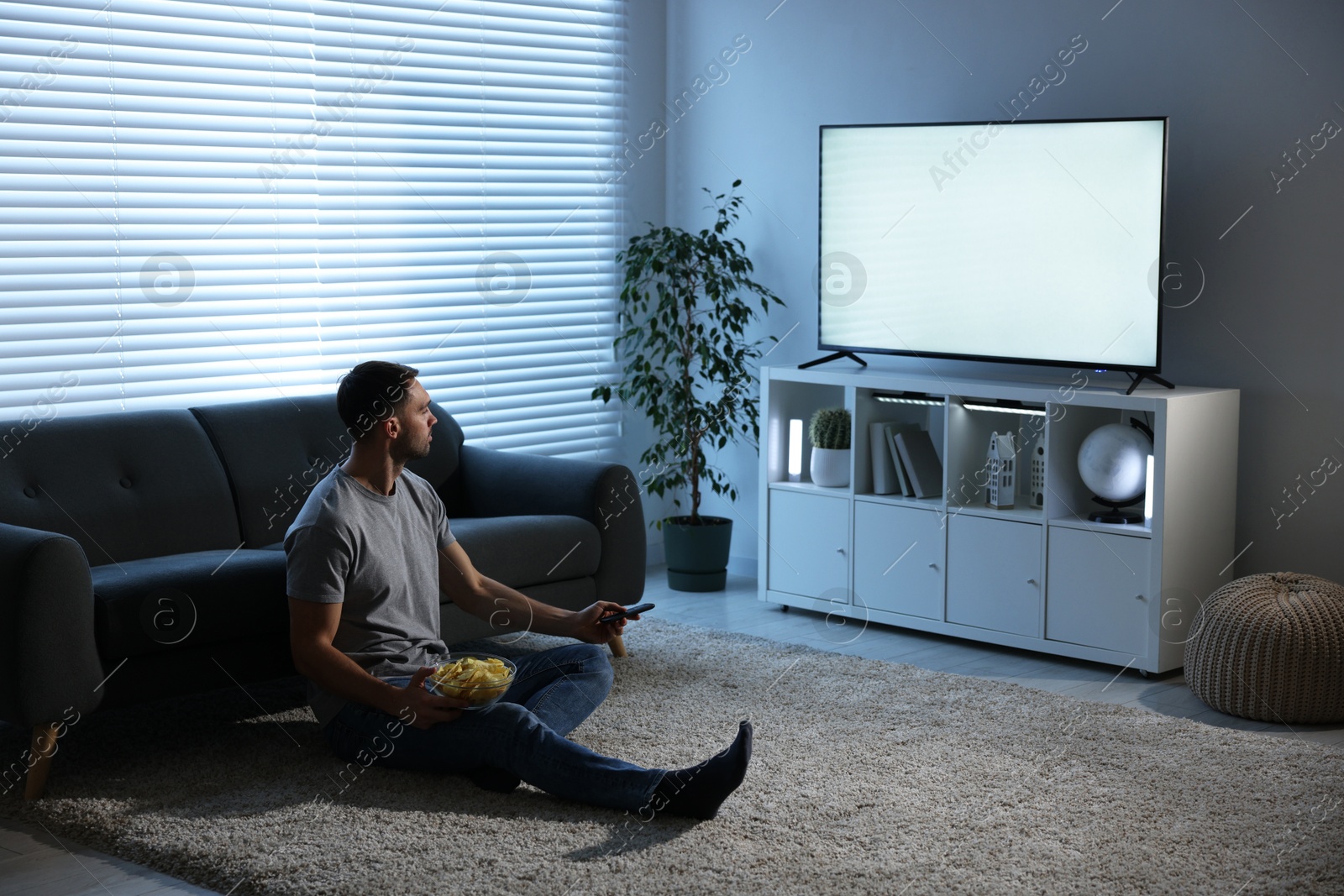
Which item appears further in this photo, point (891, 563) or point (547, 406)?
point (547, 406)

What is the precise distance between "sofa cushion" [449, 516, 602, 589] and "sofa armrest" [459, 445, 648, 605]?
45 mm

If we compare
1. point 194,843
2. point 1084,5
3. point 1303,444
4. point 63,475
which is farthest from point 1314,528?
point 63,475

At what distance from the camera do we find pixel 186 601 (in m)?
3.30

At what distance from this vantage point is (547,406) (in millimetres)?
5559

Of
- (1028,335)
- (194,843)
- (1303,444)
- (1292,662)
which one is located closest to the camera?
(194,843)

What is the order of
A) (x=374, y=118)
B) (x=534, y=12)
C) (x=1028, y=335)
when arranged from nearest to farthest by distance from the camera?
(x=1028, y=335) → (x=374, y=118) → (x=534, y=12)

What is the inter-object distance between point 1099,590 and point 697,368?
6.77ft

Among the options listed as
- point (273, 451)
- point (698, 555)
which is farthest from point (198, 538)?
point (698, 555)

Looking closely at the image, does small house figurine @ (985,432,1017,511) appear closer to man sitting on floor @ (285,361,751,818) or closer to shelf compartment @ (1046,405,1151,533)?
shelf compartment @ (1046,405,1151,533)

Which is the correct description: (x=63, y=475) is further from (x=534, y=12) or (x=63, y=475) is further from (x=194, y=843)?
(x=534, y=12)

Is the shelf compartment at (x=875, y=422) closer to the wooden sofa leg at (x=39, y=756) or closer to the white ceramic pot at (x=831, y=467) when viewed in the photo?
the white ceramic pot at (x=831, y=467)

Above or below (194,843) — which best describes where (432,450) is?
above

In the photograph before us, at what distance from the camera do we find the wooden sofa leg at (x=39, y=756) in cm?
309

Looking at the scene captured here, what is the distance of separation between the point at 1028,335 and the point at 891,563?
2.87 feet
